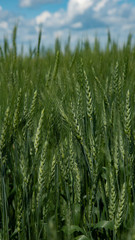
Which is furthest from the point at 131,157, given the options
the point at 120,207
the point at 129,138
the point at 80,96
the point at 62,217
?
the point at 62,217

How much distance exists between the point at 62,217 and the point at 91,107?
1.75ft

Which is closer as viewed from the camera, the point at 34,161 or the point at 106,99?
the point at 34,161

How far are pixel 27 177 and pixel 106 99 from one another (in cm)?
68

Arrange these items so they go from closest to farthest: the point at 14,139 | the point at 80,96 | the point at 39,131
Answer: the point at 39,131 < the point at 14,139 < the point at 80,96

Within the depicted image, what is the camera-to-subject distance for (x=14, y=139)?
1.10 metres

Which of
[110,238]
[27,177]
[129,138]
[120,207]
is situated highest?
[129,138]

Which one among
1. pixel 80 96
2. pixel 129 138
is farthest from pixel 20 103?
pixel 129 138

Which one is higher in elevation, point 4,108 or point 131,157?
point 4,108

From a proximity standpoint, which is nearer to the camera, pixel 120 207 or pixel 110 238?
pixel 120 207

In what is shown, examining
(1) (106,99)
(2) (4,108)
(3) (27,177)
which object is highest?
(1) (106,99)

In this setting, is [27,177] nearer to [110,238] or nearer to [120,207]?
[120,207]

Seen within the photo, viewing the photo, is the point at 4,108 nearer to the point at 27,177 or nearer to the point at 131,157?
the point at 27,177

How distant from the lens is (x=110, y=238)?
1.20 m

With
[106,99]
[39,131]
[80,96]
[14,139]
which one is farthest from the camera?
[106,99]
